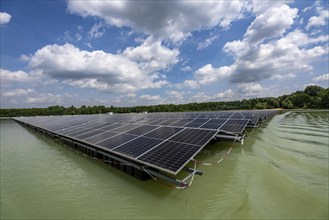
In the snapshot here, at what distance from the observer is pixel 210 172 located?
400 inches

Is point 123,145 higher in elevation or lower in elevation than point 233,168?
higher

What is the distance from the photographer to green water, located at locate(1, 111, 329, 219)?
656 cm

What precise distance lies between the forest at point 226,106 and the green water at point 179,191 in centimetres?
8225

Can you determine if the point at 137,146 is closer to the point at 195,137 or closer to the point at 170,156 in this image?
the point at 170,156

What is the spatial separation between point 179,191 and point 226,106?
319ft

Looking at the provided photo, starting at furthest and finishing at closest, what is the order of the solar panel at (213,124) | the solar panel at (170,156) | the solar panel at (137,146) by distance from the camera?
the solar panel at (213,124) < the solar panel at (137,146) < the solar panel at (170,156)

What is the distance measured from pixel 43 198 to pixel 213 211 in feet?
24.1

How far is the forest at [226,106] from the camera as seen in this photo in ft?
268

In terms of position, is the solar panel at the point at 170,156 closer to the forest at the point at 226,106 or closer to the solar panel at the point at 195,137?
the solar panel at the point at 195,137

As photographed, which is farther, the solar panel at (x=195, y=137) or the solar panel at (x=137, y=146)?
the solar panel at (x=195, y=137)

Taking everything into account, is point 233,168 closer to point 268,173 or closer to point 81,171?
point 268,173

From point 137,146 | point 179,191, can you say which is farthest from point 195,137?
point 179,191

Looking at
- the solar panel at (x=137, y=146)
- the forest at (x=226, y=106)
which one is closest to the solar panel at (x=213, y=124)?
the solar panel at (x=137, y=146)

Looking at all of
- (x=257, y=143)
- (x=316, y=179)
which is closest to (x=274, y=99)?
(x=257, y=143)
